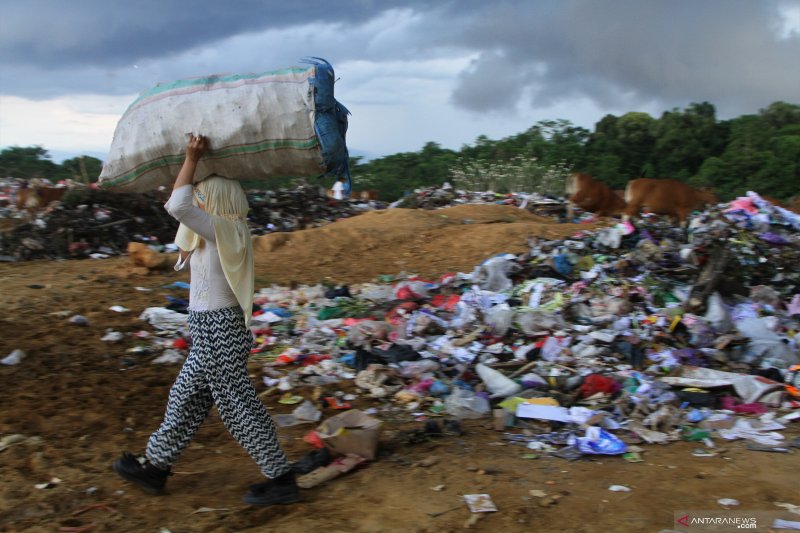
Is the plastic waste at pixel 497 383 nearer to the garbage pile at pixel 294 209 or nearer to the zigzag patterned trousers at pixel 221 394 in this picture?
the zigzag patterned trousers at pixel 221 394

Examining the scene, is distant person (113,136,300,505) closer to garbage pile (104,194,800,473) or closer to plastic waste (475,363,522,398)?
→ garbage pile (104,194,800,473)

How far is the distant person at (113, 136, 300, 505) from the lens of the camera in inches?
120

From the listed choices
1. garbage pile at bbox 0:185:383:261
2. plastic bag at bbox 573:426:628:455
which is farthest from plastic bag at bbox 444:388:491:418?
garbage pile at bbox 0:185:383:261

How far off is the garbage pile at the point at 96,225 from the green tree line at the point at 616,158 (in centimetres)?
690

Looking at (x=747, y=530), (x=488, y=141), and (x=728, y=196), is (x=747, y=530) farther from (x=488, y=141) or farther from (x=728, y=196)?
(x=488, y=141)

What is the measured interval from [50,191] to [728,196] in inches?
598

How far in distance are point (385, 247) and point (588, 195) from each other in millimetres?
5564

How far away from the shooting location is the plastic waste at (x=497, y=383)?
465 centimetres

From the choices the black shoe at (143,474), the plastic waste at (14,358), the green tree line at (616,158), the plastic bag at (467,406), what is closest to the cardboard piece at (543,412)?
the plastic bag at (467,406)

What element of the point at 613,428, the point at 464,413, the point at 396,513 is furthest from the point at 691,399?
the point at 396,513

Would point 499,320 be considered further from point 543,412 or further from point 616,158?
point 616,158

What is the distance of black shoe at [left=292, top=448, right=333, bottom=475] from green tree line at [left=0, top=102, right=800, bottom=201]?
15180 mm

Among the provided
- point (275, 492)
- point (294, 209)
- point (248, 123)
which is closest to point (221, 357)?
point (275, 492)

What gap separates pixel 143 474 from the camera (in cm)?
313
